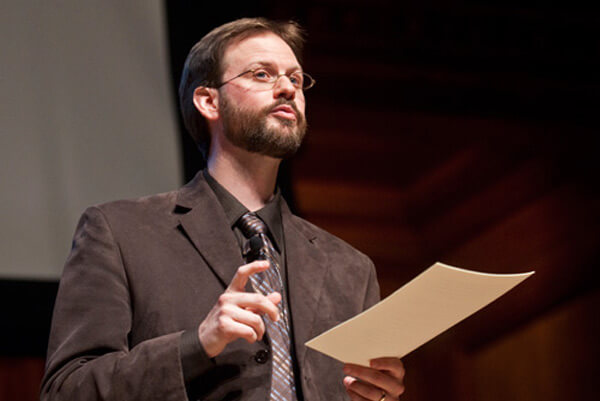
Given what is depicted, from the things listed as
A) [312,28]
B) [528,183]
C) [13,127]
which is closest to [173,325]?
[13,127]

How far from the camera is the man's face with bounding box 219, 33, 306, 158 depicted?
1.94 metres

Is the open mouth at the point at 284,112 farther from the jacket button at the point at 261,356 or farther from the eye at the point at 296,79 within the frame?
the jacket button at the point at 261,356

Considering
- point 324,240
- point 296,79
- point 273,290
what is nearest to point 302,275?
point 273,290

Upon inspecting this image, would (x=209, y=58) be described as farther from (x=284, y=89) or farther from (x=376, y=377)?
(x=376, y=377)

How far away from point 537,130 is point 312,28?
3.54 ft

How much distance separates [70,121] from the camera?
246cm

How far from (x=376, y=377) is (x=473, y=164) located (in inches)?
88.1

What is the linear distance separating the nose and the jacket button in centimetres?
65

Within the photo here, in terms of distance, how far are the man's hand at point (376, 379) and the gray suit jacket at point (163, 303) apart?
0.30 feet

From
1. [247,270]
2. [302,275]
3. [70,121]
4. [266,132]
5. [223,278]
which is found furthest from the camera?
[70,121]

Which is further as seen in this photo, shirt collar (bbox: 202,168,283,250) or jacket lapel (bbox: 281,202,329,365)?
shirt collar (bbox: 202,168,283,250)

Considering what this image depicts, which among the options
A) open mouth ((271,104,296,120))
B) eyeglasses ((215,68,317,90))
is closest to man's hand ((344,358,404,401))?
open mouth ((271,104,296,120))

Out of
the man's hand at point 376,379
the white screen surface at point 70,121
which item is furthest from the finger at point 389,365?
the white screen surface at point 70,121

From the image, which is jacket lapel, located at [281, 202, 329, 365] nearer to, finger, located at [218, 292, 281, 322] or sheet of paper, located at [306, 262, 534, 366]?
sheet of paper, located at [306, 262, 534, 366]
